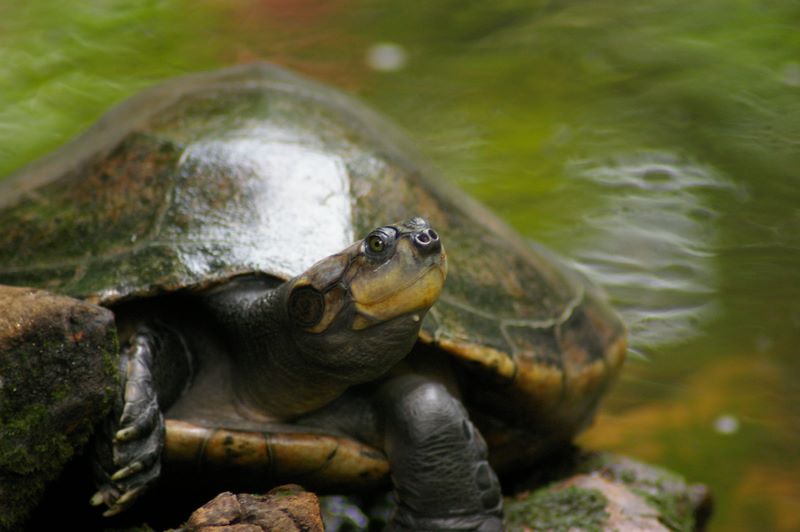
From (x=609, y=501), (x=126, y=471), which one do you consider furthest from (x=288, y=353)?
(x=609, y=501)

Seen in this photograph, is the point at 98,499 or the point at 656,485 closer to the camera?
the point at 98,499

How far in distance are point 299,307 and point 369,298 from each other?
216mm

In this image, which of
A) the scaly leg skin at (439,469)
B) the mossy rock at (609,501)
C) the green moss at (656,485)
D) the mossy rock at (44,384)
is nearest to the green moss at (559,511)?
the mossy rock at (609,501)

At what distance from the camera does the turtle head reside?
1940 mm

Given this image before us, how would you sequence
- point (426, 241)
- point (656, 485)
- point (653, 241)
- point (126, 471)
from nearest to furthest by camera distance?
point (426, 241) < point (126, 471) < point (656, 485) < point (653, 241)

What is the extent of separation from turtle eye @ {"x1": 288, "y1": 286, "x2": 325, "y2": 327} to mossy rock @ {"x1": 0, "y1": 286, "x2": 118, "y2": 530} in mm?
414

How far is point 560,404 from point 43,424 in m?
1.64

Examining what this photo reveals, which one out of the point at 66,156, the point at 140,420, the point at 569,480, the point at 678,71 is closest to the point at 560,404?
the point at 569,480

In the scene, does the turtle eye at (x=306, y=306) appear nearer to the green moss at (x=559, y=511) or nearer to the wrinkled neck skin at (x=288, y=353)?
the wrinkled neck skin at (x=288, y=353)

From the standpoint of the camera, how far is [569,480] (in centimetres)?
304

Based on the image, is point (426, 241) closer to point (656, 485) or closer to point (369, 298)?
point (369, 298)

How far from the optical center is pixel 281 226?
252cm

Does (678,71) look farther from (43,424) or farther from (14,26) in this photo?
(43,424)

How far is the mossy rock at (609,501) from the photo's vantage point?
2637mm
